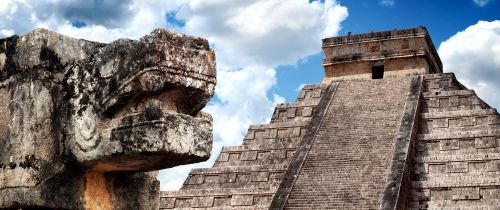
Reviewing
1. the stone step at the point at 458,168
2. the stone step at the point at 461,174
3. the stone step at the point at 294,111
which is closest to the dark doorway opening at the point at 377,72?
the stone step at the point at 294,111

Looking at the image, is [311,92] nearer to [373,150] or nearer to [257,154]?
[257,154]

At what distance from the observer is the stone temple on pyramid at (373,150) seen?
15.7m

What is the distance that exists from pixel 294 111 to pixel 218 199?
4.13 meters

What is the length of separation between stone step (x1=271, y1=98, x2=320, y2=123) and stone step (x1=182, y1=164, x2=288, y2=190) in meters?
2.51

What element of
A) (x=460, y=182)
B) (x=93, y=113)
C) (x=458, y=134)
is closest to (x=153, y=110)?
(x=93, y=113)

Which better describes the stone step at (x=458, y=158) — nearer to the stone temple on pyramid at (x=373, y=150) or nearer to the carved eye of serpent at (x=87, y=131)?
the stone temple on pyramid at (x=373, y=150)

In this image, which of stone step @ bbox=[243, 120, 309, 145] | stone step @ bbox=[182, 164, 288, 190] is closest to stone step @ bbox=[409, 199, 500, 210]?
stone step @ bbox=[182, 164, 288, 190]

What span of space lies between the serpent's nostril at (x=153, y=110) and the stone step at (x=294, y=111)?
54.9 feet

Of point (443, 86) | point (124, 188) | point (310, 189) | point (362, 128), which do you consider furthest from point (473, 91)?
point (124, 188)

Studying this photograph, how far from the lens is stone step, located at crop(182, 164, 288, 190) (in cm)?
1778

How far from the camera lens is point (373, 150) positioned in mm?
17406

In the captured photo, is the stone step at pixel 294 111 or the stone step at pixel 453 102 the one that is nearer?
the stone step at pixel 453 102

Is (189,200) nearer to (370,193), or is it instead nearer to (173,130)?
(370,193)

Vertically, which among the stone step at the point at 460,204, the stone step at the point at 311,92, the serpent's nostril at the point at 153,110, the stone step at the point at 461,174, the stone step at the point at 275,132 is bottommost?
the serpent's nostril at the point at 153,110
